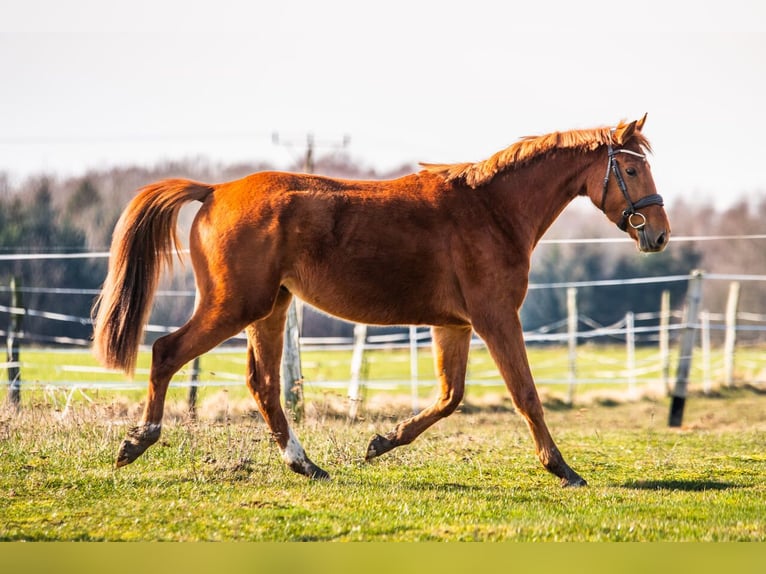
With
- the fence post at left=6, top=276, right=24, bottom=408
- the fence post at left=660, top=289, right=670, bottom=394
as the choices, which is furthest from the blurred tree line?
the fence post at left=6, top=276, right=24, bottom=408

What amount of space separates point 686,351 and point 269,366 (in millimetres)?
8319

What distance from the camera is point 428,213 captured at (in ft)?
21.3

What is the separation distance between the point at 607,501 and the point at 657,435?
4.63 m

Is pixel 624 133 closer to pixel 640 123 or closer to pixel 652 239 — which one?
pixel 640 123

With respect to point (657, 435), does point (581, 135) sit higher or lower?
higher

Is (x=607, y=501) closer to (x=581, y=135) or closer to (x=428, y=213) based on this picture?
(x=428, y=213)

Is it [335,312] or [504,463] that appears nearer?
[335,312]

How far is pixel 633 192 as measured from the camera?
21.5 ft

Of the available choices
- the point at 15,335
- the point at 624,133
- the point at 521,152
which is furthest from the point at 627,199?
the point at 15,335

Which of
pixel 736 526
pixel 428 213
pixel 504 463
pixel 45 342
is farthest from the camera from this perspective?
pixel 45 342

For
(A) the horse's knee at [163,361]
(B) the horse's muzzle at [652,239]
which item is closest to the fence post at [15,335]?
(A) the horse's knee at [163,361]

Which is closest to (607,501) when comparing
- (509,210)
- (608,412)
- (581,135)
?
(509,210)

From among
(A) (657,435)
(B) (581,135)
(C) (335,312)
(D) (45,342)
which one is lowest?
(D) (45,342)

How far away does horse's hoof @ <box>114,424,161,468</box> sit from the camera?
6102 mm
